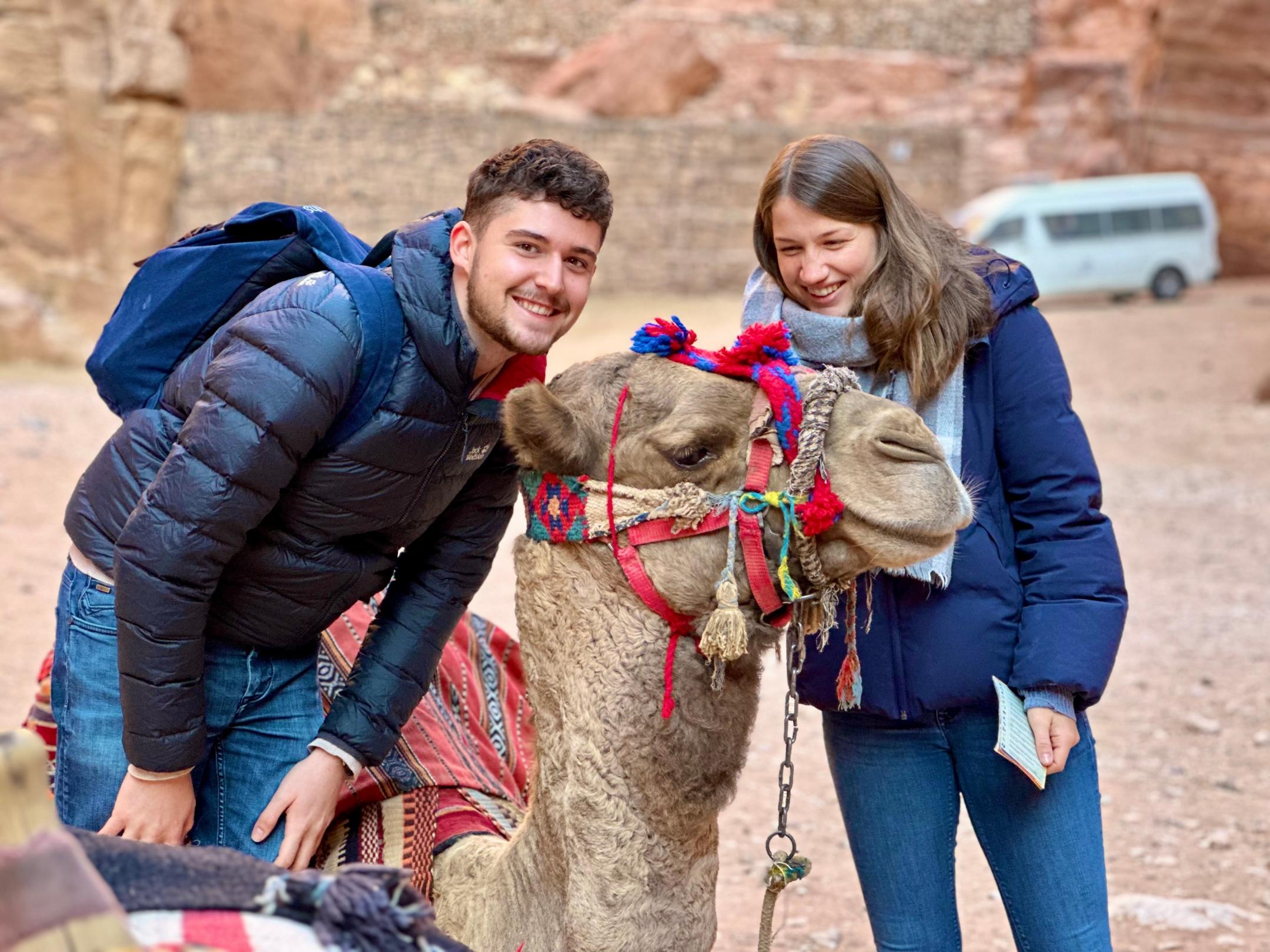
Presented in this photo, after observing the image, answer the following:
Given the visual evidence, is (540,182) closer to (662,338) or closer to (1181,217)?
(662,338)

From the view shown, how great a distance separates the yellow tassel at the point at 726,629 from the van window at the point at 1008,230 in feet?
61.4

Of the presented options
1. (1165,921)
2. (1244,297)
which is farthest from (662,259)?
(1165,921)

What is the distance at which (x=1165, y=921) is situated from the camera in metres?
4.12

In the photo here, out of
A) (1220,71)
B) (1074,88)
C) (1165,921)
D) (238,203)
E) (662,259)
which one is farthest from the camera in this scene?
(1074,88)

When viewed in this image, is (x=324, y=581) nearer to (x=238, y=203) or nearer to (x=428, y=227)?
(x=428, y=227)

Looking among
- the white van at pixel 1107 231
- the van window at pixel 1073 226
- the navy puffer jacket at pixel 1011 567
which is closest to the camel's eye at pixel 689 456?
the navy puffer jacket at pixel 1011 567

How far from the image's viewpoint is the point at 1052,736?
232cm

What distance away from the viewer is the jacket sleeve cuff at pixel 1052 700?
232 centimetres

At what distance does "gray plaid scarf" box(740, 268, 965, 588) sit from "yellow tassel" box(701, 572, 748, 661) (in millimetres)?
399

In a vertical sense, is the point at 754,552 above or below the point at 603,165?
below

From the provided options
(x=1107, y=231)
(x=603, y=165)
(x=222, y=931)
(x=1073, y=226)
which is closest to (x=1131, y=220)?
(x=1107, y=231)

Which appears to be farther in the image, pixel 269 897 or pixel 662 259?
pixel 662 259

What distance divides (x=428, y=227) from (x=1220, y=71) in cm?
2370

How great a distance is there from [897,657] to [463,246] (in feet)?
3.55
